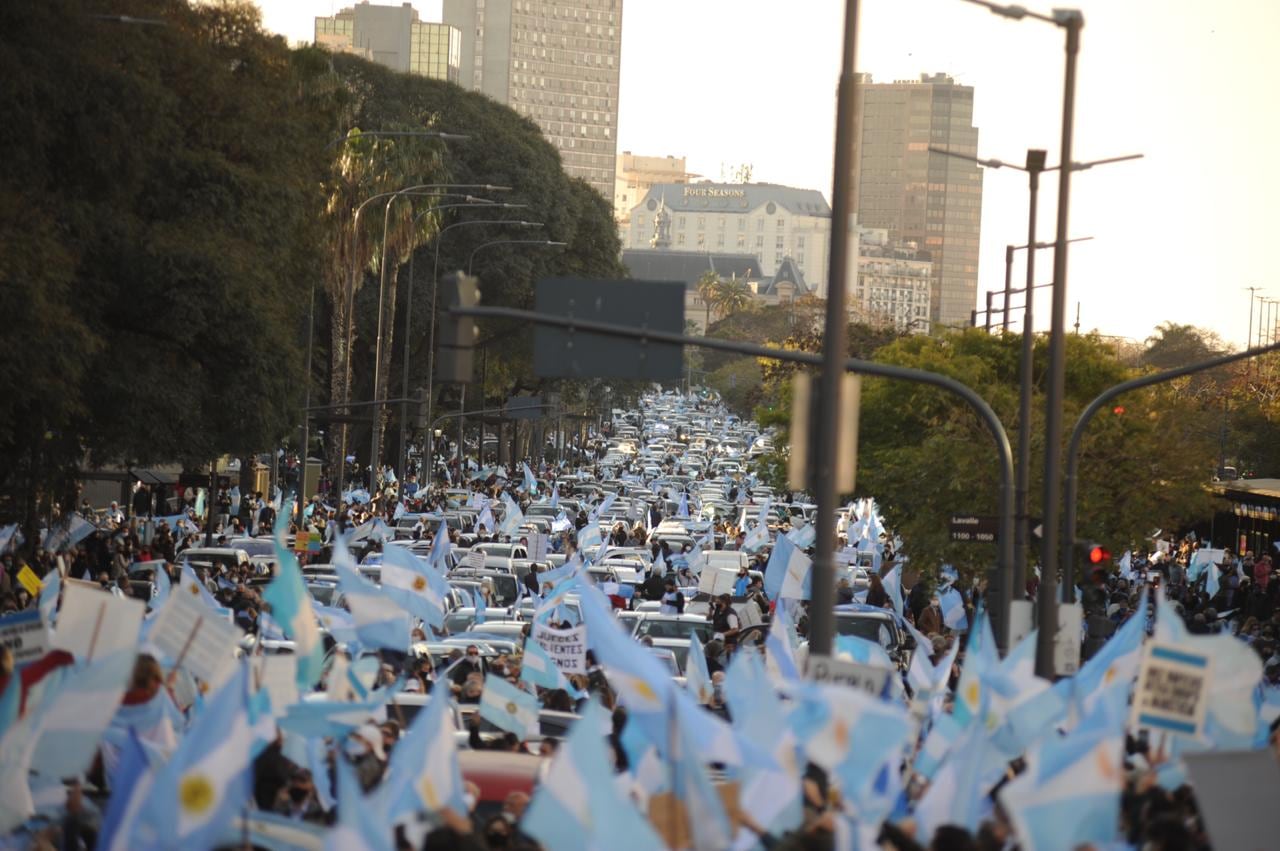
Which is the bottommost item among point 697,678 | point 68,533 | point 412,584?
point 68,533

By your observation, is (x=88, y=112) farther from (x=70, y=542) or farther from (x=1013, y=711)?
(x=1013, y=711)

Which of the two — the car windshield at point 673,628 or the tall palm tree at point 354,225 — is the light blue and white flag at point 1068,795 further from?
the tall palm tree at point 354,225

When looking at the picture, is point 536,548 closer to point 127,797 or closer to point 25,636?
point 25,636

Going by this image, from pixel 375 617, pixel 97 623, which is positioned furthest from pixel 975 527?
pixel 97 623

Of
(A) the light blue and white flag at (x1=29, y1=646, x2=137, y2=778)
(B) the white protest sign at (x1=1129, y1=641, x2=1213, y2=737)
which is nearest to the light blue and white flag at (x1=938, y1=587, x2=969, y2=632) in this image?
(B) the white protest sign at (x1=1129, y1=641, x2=1213, y2=737)

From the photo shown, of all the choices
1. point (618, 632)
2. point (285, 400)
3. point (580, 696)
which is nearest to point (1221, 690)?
point (618, 632)

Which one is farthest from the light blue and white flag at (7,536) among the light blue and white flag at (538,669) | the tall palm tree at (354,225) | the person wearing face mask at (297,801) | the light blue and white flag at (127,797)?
the tall palm tree at (354,225)

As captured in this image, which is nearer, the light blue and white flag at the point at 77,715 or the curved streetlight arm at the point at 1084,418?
the light blue and white flag at the point at 77,715
